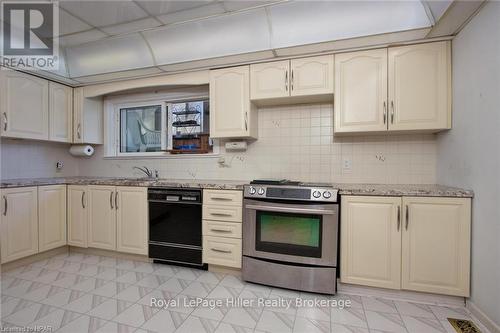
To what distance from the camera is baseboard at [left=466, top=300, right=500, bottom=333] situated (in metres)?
1.51

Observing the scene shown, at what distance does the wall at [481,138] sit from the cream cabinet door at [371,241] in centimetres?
48

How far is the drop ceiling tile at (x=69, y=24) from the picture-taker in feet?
7.39

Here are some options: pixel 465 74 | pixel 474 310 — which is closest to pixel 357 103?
pixel 465 74

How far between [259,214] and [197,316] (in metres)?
0.93

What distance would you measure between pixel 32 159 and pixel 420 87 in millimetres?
4434

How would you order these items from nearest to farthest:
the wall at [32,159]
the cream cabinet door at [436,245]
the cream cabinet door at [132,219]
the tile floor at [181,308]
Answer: the tile floor at [181,308], the cream cabinet door at [436,245], the cream cabinet door at [132,219], the wall at [32,159]

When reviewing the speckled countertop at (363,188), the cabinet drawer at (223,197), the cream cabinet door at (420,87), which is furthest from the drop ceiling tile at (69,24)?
the cream cabinet door at (420,87)

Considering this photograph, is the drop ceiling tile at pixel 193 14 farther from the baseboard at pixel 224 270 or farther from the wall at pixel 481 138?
the baseboard at pixel 224 270

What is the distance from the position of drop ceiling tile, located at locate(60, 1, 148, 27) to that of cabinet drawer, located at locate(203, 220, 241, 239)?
80.8 inches

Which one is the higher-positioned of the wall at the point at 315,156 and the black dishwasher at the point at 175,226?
the wall at the point at 315,156

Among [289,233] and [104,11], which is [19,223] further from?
[289,233]

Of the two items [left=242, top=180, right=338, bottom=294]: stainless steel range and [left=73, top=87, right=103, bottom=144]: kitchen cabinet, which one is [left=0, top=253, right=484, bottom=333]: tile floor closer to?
[left=242, top=180, right=338, bottom=294]: stainless steel range

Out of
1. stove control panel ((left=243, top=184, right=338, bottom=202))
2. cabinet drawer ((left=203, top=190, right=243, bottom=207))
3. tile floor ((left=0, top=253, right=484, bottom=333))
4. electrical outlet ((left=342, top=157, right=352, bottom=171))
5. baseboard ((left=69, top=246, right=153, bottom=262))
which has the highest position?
electrical outlet ((left=342, top=157, right=352, bottom=171))

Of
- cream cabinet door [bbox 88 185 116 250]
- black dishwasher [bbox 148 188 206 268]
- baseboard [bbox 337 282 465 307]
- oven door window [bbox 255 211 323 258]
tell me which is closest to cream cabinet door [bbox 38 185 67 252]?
cream cabinet door [bbox 88 185 116 250]
